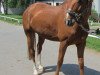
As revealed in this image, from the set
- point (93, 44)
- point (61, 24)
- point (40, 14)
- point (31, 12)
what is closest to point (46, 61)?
point (31, 12)

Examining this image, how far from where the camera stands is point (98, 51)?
10977 mm

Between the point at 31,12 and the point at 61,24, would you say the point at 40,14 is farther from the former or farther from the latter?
the point at 61,24

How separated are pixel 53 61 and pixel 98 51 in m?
2.10

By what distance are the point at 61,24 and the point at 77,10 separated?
807 millimetres

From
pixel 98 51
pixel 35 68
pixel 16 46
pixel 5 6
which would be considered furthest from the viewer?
pixel 5 6

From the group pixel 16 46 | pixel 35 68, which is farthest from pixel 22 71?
pixel 16 46

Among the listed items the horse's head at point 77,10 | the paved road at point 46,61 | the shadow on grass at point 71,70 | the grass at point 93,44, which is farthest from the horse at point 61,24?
the grass at point 93,44

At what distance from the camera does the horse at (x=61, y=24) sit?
19.3 feet

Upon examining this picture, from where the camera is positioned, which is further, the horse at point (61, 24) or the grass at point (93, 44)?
the grass at point (93, 44)

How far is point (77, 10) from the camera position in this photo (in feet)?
19.2

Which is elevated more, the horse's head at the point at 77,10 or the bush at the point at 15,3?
the horse's head at the point at 77,10

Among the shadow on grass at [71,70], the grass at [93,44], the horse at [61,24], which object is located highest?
the horse at [61,24]

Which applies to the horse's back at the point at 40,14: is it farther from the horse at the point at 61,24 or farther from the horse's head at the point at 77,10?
the horse's head at the point at 77,10

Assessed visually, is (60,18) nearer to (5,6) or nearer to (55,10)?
(55,10)
